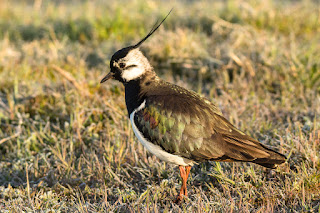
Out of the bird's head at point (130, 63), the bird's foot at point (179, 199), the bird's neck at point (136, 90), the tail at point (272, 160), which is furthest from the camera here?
the bird's head at point (130, 63)

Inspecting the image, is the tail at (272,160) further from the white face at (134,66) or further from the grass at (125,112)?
the white face at (134,66)

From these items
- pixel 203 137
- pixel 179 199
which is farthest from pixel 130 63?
pixel 179 199

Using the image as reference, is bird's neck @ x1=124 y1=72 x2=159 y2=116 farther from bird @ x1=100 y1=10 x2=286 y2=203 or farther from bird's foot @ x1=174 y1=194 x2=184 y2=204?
bird's foot @ x1=174 y1=194 x2=184 y2=204

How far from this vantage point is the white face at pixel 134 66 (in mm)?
3660

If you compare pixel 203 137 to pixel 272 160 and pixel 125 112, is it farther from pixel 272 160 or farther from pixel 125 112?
pixel 125 112

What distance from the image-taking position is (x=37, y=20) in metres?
7.93

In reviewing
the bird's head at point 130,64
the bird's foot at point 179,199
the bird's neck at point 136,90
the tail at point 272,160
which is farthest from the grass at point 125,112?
the bird's head at point 130,64

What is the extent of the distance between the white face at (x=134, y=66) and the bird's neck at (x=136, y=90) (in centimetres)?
5

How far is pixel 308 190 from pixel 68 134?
2659 mm

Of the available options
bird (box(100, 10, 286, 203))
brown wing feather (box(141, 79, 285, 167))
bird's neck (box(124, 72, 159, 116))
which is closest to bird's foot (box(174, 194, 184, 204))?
bird (box(100, 10, 286, 203))

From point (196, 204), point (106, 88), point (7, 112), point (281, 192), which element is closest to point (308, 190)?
point (281, 192)

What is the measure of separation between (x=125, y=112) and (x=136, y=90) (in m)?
1.21

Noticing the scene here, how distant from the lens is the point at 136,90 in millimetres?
3572

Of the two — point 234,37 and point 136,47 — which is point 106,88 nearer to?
point 136,47
